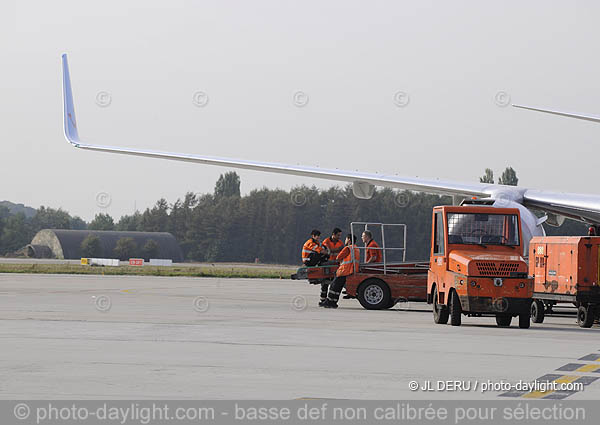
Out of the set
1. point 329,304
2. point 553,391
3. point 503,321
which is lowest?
point 329,304

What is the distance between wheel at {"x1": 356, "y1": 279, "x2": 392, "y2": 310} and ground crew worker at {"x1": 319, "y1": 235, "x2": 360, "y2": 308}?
0.46 meters

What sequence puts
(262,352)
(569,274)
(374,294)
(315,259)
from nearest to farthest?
(262,352), (569,274), (374,294), (315,259)

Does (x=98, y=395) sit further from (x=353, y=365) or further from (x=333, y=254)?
(x=333, y=254)

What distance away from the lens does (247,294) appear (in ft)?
101

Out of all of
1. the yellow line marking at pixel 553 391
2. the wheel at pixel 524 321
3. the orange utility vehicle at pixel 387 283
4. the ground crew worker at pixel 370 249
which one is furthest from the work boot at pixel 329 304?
the yellow line marking at pixel 553 391

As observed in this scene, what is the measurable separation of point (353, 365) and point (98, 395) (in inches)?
145

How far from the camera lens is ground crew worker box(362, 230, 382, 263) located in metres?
26.1

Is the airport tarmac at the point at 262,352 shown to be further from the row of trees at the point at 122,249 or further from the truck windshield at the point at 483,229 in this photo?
the row of trees at the point at 122,249

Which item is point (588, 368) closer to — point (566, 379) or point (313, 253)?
point (566, 379)

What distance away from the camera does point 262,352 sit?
13.5 meters

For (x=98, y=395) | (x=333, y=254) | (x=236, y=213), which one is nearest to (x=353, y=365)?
(x=98, y=395)

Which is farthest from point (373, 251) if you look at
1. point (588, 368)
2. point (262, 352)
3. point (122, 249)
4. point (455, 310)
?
point (122, 249)

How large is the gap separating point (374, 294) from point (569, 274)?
5344 millimetres
